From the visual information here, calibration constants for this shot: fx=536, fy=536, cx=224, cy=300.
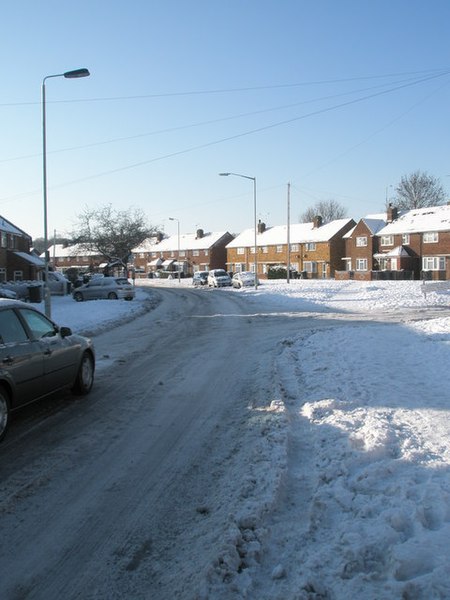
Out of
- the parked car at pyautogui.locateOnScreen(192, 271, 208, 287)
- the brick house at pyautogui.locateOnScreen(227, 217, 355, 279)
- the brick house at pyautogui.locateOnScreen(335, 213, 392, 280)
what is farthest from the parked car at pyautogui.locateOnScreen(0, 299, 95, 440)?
the brick house at pyautogui.locateOnScreen(227, 217, 355, 279)

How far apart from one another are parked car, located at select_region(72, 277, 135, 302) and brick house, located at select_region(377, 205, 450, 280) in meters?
33.3

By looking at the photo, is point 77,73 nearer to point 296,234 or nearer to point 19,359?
point 19,359

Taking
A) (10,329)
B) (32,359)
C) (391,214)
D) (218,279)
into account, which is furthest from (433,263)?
(10,329)

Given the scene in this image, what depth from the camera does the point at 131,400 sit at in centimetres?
782

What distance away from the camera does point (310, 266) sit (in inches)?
2901

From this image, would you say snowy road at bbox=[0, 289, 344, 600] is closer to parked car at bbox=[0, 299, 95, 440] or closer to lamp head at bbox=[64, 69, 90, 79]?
parked car at bbox=[0, 299, 95, 440]

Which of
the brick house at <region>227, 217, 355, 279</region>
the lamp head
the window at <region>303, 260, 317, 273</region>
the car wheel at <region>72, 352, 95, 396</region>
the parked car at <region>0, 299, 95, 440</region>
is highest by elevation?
the lamp head

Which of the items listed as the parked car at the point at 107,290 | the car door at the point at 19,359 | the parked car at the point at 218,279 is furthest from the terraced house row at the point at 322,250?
the car door at the point at 19,359

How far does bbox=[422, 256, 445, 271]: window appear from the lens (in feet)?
188

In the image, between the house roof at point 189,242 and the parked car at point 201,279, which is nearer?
the parked car at point 201,279

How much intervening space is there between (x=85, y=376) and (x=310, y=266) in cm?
6721

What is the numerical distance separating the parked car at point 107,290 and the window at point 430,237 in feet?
122

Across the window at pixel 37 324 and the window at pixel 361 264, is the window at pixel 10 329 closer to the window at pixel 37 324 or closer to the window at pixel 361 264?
the window at pixel 37 324

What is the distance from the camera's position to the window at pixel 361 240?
218 feet
